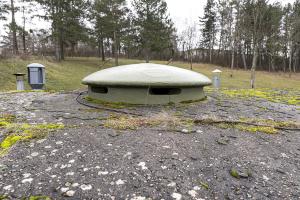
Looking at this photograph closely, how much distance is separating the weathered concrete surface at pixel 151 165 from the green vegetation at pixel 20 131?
15 cm

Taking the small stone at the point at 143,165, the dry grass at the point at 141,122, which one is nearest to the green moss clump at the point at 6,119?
the dry grass at the point at 141,122

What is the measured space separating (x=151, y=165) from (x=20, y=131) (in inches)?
76.6

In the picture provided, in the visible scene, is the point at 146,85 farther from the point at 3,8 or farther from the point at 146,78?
the point at 3,8

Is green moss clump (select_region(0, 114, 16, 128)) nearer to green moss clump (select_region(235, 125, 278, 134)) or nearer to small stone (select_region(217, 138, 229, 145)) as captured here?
small stone (select_region(217, 138, 229, 145))

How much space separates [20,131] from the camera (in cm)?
306

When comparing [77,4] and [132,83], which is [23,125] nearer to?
[132,83]

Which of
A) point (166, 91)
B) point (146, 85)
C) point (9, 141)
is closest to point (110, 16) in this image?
point (166, 91)

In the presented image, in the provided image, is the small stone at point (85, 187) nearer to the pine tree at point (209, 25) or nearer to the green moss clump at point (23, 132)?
the green moss clump at point (23, 132)

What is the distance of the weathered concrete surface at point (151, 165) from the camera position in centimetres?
189

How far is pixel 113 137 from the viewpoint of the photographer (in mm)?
2930

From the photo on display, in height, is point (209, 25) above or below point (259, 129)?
above

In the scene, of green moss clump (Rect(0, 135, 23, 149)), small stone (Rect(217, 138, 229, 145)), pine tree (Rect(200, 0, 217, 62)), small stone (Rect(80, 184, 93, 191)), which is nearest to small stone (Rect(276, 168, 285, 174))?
small stone (Rect(217, 138, 229, 145))

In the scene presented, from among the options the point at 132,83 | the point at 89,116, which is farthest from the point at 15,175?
the point at 132,83

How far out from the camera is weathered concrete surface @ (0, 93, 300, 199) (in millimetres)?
1891
